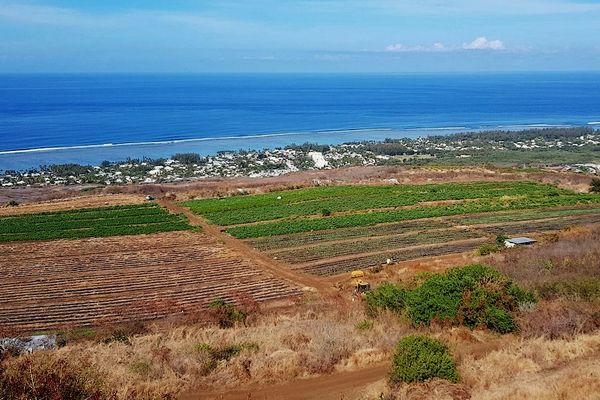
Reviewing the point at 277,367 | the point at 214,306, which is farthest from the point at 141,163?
the point at 277,367

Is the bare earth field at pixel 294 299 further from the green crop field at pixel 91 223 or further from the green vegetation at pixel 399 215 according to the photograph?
the green crop field at pixel 91 223

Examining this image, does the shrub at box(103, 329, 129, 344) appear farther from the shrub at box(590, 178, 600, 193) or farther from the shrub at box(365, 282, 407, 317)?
the shrub at box(590, 178, 600, 193)

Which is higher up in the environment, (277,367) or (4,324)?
(277,367)

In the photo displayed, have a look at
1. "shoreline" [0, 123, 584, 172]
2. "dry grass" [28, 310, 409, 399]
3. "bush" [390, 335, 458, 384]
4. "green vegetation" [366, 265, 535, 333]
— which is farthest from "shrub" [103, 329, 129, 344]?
"shoreline" [0, 123, 584, 172]

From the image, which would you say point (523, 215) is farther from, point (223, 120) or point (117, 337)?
point (223, 120)

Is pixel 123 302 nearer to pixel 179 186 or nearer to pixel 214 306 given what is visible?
pixel 214 306
